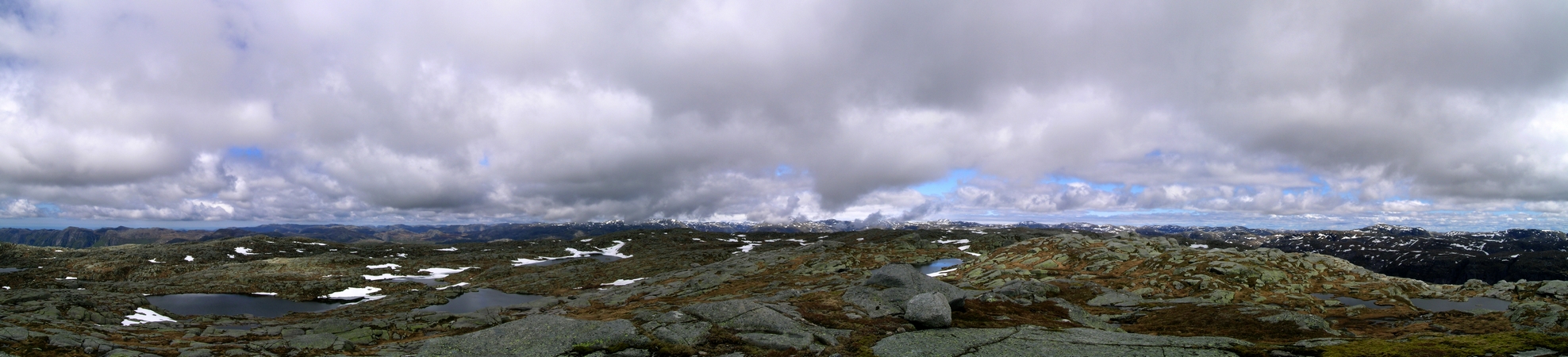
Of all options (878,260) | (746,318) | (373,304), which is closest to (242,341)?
(746,318)

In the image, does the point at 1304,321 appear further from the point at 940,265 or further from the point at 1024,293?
the point at 940,265

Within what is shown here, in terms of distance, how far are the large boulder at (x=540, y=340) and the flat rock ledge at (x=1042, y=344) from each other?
834cm

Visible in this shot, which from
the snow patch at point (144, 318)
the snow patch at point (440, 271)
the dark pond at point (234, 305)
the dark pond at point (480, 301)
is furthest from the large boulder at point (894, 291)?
the snow patch at point (440, 271)

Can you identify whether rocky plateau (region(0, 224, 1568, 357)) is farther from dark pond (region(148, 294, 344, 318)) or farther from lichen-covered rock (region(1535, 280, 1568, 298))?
dark pond (region(148, 294, 344, 318))

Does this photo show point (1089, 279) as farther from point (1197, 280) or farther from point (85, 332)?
point (85, 332)

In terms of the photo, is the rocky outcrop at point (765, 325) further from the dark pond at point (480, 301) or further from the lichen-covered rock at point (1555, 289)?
the lichen-covered rock at point (1555, 289)

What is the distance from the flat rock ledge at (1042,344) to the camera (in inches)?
599

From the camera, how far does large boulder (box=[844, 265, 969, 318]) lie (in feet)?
73.8

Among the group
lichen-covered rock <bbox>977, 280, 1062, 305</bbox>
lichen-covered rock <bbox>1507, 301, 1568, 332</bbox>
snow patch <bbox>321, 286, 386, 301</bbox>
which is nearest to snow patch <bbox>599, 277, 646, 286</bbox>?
snow patch <bbox>321, 286, 386, 301</bbox>

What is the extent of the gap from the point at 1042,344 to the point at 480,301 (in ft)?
178

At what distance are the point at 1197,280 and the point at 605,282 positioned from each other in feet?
183

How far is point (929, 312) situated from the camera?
19266 mm

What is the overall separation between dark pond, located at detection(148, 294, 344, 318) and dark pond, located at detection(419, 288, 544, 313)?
1058cm

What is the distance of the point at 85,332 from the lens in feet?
77.1
